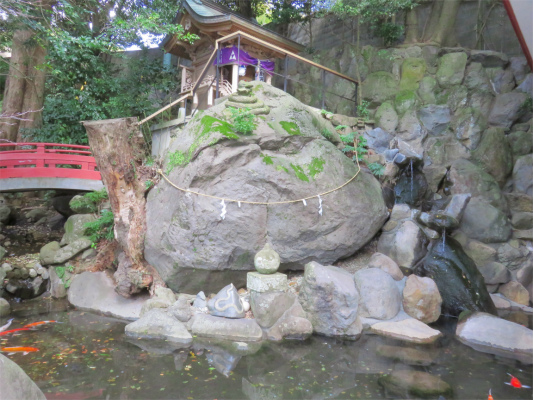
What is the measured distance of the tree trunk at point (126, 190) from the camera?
631cm

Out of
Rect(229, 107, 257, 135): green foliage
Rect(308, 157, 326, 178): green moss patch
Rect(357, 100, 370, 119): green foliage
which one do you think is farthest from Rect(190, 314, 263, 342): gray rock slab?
Rect(357, 100, 370, 119): green foliage

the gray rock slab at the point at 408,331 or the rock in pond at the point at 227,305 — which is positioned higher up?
the rock in pond at the point at 227,305

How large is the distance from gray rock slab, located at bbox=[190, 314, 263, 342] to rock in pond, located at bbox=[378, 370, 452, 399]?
189cm

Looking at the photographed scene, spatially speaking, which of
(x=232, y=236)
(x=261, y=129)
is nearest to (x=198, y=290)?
(x=232, y=236)

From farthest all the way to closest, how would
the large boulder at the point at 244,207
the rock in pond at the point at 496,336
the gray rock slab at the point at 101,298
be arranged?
the gray rock slab at the point at 101,298, the large boulder at the point at 244,207, the rock in pond at the point at 496,336

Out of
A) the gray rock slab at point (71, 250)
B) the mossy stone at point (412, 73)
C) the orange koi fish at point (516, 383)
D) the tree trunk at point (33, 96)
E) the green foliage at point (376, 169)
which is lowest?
the orange koi fish at point (516, 383)

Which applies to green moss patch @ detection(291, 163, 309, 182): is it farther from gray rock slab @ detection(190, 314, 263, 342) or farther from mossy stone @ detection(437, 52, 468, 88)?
mossy stone @ detection(437, 52, 468, 88)

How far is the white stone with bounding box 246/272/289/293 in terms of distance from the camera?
5566 millimetres

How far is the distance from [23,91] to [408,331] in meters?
12.5

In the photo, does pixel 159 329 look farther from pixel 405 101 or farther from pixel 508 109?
pixel 508 109

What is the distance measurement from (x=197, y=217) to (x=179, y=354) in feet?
6.94

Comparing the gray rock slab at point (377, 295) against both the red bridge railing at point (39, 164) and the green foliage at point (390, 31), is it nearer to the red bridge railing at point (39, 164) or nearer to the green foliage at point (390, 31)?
the red bridge railing at point (39, 164)

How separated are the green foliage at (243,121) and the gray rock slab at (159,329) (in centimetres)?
329

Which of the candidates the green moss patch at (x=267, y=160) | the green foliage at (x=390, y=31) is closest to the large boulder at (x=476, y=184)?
the green moss patch at (x=267, y=160)
